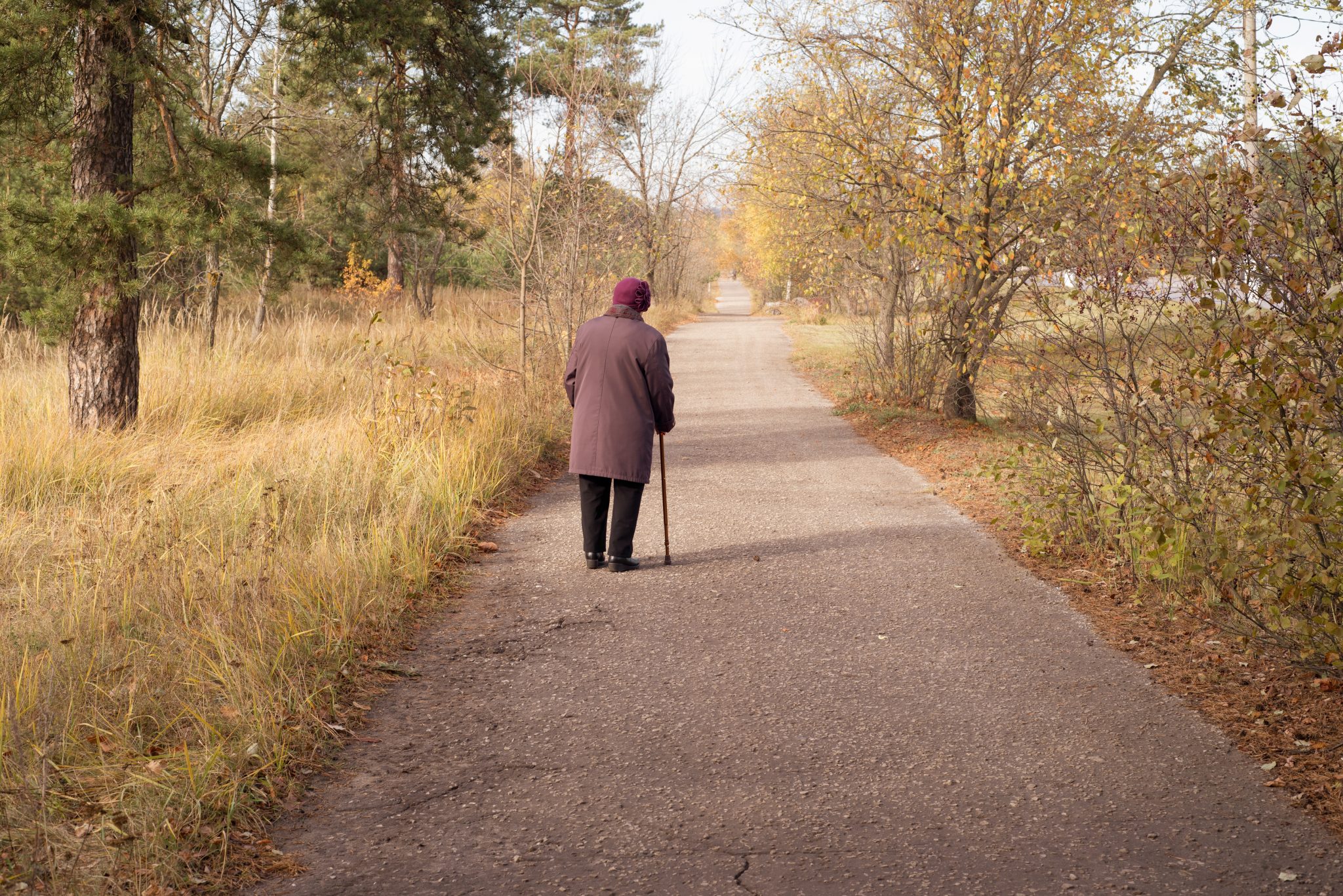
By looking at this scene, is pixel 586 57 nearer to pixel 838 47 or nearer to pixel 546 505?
pixel 838 47

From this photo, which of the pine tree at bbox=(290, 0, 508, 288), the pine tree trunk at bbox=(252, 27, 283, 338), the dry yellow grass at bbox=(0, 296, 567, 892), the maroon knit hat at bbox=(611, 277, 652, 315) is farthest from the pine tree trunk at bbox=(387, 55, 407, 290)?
the maroon knit hat at bbox=(611, 277, 652, 315)

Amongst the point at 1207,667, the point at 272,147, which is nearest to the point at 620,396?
the point at 1207,667

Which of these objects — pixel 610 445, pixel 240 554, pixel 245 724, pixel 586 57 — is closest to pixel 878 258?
pixel 586 57

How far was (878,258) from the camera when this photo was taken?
17016 mm

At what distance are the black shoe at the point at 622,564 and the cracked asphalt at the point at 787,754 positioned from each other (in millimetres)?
62

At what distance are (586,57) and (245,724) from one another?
40.5 ft

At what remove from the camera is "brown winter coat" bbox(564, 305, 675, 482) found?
6.66 meters

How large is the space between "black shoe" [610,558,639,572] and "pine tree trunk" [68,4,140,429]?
444 centimetres

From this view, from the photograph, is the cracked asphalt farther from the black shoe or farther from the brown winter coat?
the brown winter coat

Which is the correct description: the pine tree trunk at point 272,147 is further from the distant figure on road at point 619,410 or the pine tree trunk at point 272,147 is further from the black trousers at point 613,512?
the black trousers at point 613,512

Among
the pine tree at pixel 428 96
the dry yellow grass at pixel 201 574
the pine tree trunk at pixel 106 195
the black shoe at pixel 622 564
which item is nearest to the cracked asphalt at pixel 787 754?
the black shoe at pixel 622 564

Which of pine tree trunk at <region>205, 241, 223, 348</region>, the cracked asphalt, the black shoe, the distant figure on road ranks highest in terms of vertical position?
pine tree trunk at <region>205, 241, 223, 348</region>

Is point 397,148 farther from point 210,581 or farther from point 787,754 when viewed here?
point 787,754

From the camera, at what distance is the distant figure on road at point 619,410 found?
667 centimetres
